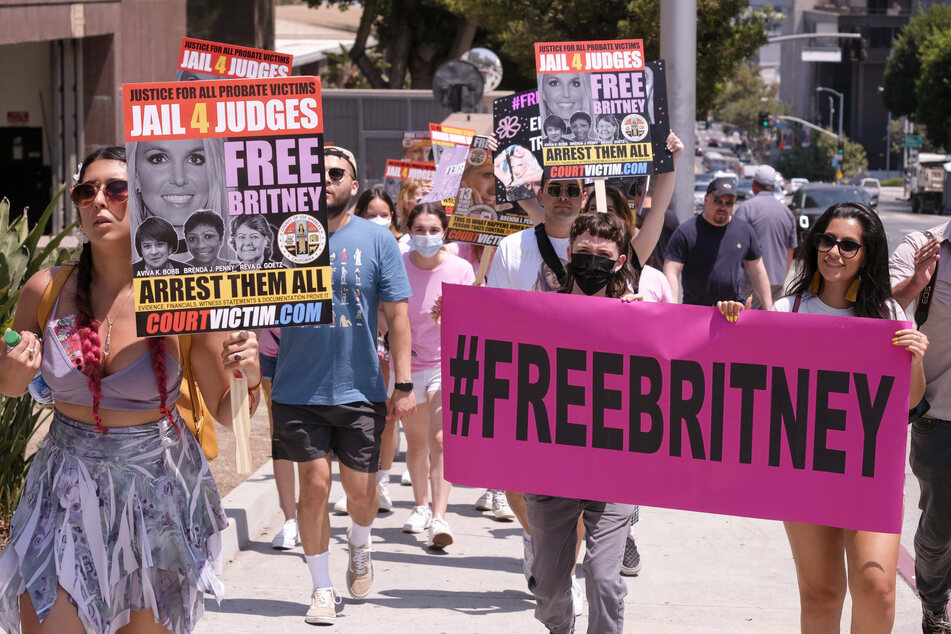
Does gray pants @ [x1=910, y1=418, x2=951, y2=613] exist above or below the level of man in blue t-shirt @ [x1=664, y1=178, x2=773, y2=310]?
below

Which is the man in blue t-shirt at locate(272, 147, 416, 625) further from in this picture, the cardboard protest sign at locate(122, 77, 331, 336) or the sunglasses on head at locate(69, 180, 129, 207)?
the sunglasses on head at locate(69, 180, 129, 207)

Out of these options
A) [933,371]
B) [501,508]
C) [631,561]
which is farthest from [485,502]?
[933,371]

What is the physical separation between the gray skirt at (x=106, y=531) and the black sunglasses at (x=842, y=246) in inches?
91.5

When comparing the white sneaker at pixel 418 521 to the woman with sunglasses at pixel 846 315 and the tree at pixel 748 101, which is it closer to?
the woman with sunglasses at pixel 846 315

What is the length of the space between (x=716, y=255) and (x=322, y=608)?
4382mm

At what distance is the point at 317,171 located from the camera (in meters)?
4.32

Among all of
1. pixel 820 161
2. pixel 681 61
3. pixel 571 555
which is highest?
pixel 820 161

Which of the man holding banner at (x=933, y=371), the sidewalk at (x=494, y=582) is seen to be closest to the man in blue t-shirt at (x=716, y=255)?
the sidewalk at (x=494, y=582)

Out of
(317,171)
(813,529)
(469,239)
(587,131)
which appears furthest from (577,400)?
(469,239)

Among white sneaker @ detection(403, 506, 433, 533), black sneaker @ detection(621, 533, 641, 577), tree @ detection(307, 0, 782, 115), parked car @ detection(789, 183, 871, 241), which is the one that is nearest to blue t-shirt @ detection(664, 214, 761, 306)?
white sneaker @ detection(403, 506, 433, 533)

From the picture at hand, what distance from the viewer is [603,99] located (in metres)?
7.20

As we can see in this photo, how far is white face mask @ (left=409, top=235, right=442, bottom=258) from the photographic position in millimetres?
7584

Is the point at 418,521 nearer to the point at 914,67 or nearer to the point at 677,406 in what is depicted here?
the point at 677,406

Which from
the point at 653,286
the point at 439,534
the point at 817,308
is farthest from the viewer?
the point at 439,534
